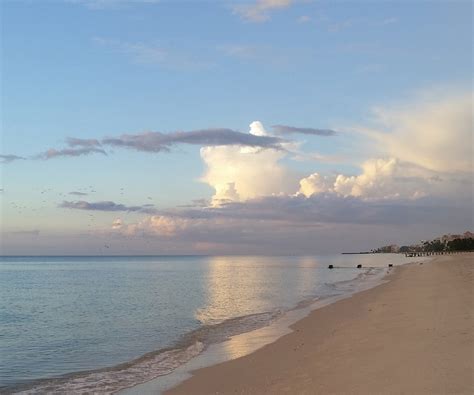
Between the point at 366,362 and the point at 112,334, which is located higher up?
the point at 366,362

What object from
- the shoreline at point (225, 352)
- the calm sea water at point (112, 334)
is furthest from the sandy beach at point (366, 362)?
the calm sea water at point (112, 334)

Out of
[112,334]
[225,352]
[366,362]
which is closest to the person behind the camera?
[366,362]

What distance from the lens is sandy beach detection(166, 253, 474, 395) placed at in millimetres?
10156

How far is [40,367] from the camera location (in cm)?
1794

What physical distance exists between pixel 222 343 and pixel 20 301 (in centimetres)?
3439

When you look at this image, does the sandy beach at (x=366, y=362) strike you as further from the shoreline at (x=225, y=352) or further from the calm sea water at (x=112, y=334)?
the calm sea water at (x=112, y=334)

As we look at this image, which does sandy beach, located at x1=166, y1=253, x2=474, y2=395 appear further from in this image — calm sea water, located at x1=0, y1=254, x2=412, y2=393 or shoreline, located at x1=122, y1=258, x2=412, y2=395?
calm sea water, located at x1=0, y1=254, x2=412, y2=393

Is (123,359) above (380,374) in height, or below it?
below

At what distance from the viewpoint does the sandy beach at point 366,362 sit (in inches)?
400

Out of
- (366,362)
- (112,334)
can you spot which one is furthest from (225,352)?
(112,334)

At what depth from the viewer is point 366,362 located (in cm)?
1246

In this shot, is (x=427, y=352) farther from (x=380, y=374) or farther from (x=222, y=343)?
(x=222, y=343)

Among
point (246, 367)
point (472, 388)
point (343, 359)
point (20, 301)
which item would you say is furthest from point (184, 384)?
point (20, 301)

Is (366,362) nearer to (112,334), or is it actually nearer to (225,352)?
(225,352)
